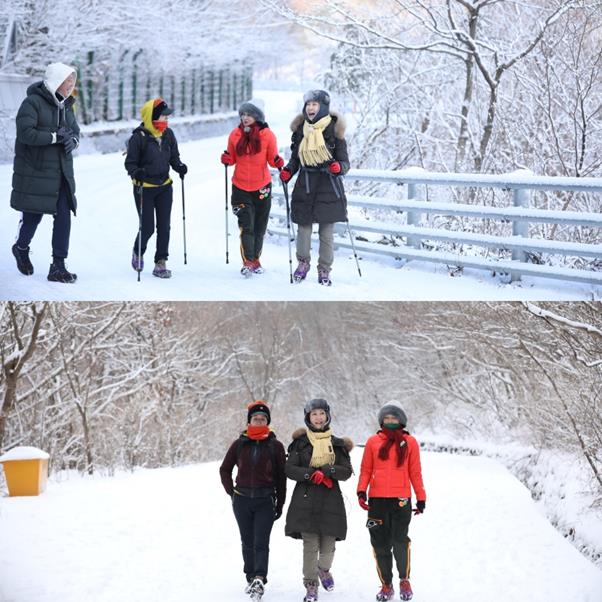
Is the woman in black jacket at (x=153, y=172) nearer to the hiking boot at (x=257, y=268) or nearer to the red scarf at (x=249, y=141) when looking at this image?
the red scarf at (x=249, y=141)

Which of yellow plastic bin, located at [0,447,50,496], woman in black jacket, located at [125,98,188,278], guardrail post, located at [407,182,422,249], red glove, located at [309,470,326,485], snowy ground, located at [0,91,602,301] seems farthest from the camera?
yellow plastic bin, located at [0,447,50,496]

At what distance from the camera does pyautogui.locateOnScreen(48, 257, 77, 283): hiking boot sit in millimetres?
7008

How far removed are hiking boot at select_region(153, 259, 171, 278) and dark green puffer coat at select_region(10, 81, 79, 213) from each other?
2.51 feet

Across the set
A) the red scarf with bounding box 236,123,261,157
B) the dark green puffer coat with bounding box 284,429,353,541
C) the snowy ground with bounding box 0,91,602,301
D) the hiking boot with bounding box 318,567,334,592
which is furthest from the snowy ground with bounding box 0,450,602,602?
the red scarf with bounding box 236,123,261,157

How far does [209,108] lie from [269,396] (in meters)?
11.1

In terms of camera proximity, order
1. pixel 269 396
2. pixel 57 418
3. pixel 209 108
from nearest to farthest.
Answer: pixel 209 108
pixel 57 418
pixel 269 396

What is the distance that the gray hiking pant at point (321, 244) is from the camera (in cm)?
740

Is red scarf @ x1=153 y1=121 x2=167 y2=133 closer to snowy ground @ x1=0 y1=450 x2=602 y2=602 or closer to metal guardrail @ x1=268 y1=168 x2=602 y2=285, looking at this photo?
metal guardrail @ x1=268 y1=168 x2=602 y2=285

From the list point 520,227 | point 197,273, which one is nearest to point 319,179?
point 197,273

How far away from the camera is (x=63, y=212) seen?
23.4ft

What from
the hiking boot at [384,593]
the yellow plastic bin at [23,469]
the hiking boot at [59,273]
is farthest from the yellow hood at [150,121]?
the yellow plastic bin at [23,469]

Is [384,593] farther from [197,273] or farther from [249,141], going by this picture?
[249,141]

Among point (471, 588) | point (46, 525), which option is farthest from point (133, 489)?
point (471, 588)

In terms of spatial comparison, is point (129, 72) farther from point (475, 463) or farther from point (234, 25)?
point (475, 463)
